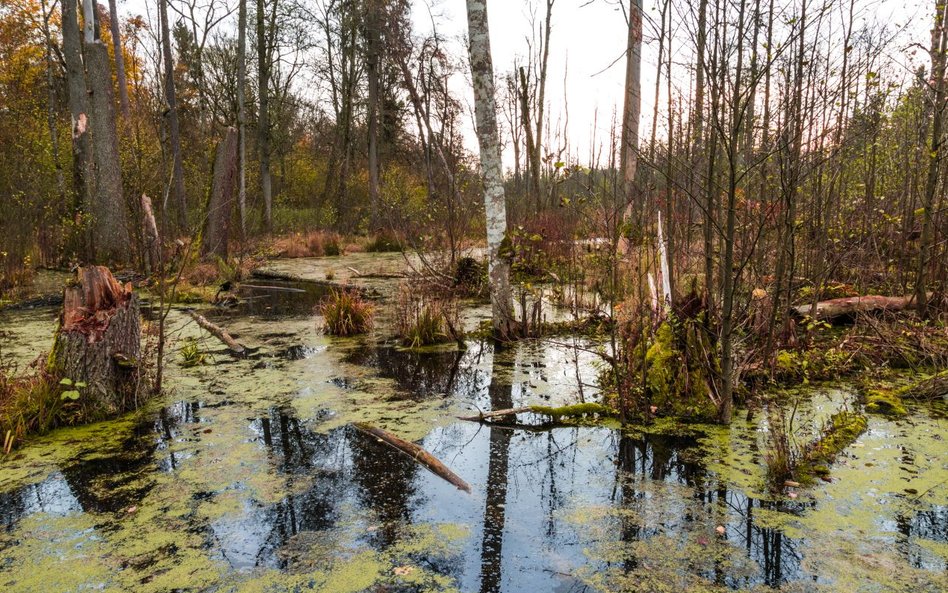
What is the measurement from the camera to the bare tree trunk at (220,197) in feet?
31.9

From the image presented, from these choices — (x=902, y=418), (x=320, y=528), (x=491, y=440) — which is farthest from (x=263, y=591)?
(x=902, y=418)

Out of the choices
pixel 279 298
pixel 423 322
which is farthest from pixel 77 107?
pixel 423 322

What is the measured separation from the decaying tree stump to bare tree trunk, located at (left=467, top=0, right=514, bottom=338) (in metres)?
2.87

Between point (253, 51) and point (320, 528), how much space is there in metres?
16.1

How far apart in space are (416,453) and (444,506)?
1.73 ft

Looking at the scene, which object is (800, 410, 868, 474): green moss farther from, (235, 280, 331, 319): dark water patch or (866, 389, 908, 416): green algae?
(235, 280, 331, 319): dark water patch

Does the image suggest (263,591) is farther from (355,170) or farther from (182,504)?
(355,170)

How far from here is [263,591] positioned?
199 centimetres

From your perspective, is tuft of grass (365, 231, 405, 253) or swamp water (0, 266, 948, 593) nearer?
swamp water (0, 266, 948, 593)

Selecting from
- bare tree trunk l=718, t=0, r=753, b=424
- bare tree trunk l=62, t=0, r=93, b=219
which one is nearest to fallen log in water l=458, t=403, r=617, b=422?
bare tree trunk l=718, t=0, r=753, b=424

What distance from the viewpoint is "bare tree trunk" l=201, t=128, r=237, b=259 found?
9727 mm

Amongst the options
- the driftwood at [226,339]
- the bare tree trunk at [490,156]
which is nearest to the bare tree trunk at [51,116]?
the driftwood at [226,339]

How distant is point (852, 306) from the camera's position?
5.47m

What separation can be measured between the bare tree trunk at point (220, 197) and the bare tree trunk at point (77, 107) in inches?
A: 68.2
